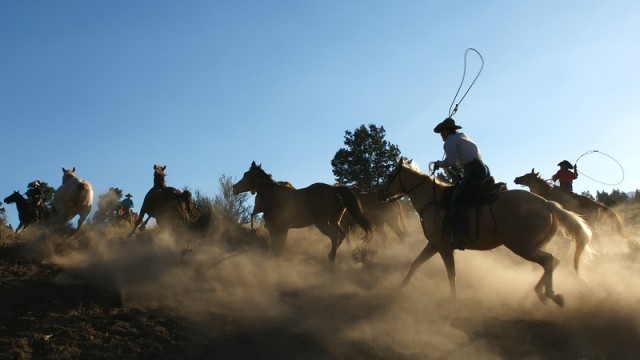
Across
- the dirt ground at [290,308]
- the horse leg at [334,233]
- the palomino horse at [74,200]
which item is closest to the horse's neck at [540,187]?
the dirt ground at [290,308]

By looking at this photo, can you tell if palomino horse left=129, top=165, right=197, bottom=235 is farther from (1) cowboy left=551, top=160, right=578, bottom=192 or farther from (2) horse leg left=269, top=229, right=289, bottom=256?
(1) cowboy left=551, top=160, right=578, bottom=192

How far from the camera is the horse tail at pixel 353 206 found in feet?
45.4

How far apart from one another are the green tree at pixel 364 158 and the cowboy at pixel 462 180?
27.6 metres

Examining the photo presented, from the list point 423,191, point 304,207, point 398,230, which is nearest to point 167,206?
point 304,207

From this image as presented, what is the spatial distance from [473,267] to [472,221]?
10.2ft

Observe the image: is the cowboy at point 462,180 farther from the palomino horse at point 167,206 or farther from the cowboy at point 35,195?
the cowboy at point 35,195

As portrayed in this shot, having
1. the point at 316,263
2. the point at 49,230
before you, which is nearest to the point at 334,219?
the point at 316,263

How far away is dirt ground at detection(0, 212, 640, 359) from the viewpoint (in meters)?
7.95

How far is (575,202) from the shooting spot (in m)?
15.6

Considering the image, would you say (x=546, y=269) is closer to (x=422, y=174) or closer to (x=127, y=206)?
(x=422, y=174)

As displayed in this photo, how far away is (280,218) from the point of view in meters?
14.5

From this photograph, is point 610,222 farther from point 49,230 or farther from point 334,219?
point 49,230

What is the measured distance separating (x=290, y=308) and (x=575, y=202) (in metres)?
9.23

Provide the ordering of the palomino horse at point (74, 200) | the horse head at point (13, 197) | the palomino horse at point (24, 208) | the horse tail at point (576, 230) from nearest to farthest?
the horse tail at point (576, 230) → the palomino horse at point (74, 200) → the palomino horse at point (24, 208) → the horse head at point (13, 197)
